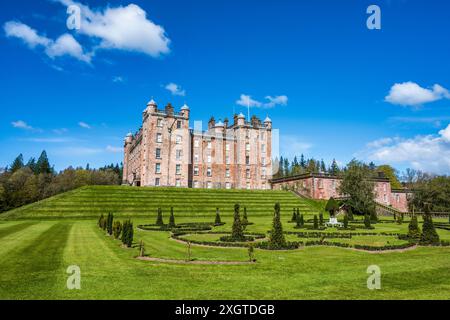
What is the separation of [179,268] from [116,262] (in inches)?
113

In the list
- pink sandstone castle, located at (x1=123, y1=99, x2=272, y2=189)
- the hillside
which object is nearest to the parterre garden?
the hillside

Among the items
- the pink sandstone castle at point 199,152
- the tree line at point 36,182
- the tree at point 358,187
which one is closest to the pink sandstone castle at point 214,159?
the pink sandstone castle at point 199,152

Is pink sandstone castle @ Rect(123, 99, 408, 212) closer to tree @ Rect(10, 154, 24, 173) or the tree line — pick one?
the tree line

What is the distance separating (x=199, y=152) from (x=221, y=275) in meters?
58.0

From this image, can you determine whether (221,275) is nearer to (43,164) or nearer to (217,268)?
(217,268)

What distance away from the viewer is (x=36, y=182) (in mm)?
77125

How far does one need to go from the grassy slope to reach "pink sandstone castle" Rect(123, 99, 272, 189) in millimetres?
45512

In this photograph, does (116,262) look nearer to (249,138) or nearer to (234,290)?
(234,290)

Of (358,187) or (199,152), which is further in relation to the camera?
(199,152)

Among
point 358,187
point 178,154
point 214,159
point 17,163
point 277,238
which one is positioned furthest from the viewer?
point 17,163

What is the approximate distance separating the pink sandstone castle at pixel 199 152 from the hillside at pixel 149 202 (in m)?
9.42

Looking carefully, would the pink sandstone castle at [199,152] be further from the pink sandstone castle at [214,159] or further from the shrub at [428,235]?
the shrub at [428,235]

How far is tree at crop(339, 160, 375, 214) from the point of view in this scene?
50094mm

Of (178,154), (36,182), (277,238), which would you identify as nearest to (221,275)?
(277,238)
